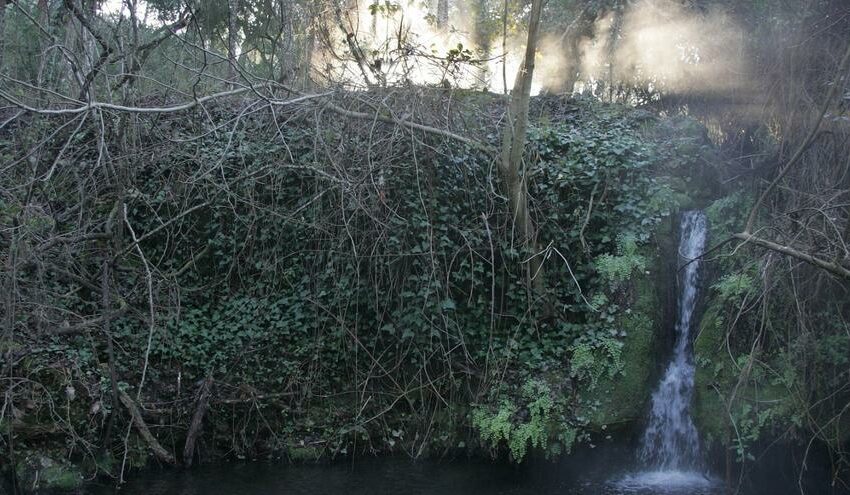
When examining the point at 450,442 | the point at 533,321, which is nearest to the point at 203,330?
the point at 450,442

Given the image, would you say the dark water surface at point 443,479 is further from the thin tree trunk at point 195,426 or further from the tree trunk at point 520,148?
the tree trunk at point 520,148

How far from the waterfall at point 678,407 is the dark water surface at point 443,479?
0.68 feet

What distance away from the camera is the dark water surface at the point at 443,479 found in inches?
290

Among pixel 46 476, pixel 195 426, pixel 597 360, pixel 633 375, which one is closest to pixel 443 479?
pixel 597 360

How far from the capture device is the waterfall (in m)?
8.03

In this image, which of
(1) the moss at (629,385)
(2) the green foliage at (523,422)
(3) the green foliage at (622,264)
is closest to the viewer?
(2) the green foliage at (523,422)

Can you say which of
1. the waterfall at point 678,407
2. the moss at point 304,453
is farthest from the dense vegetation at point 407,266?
the waterfall at point 678,407

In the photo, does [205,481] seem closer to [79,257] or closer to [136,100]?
[79,257]

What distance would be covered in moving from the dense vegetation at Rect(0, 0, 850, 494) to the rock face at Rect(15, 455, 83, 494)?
0.08 feet

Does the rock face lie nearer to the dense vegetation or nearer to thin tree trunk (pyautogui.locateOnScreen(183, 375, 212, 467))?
the dense vegetation

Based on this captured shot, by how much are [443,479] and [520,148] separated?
3.85m

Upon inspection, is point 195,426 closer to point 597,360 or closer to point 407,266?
point 407,266

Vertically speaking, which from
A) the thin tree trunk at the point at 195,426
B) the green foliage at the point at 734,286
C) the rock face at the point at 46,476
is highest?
the green foliage at the point at 734,286

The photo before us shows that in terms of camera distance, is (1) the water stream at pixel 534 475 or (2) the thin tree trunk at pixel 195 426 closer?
A: (1) the water stream at pixel 534 475
